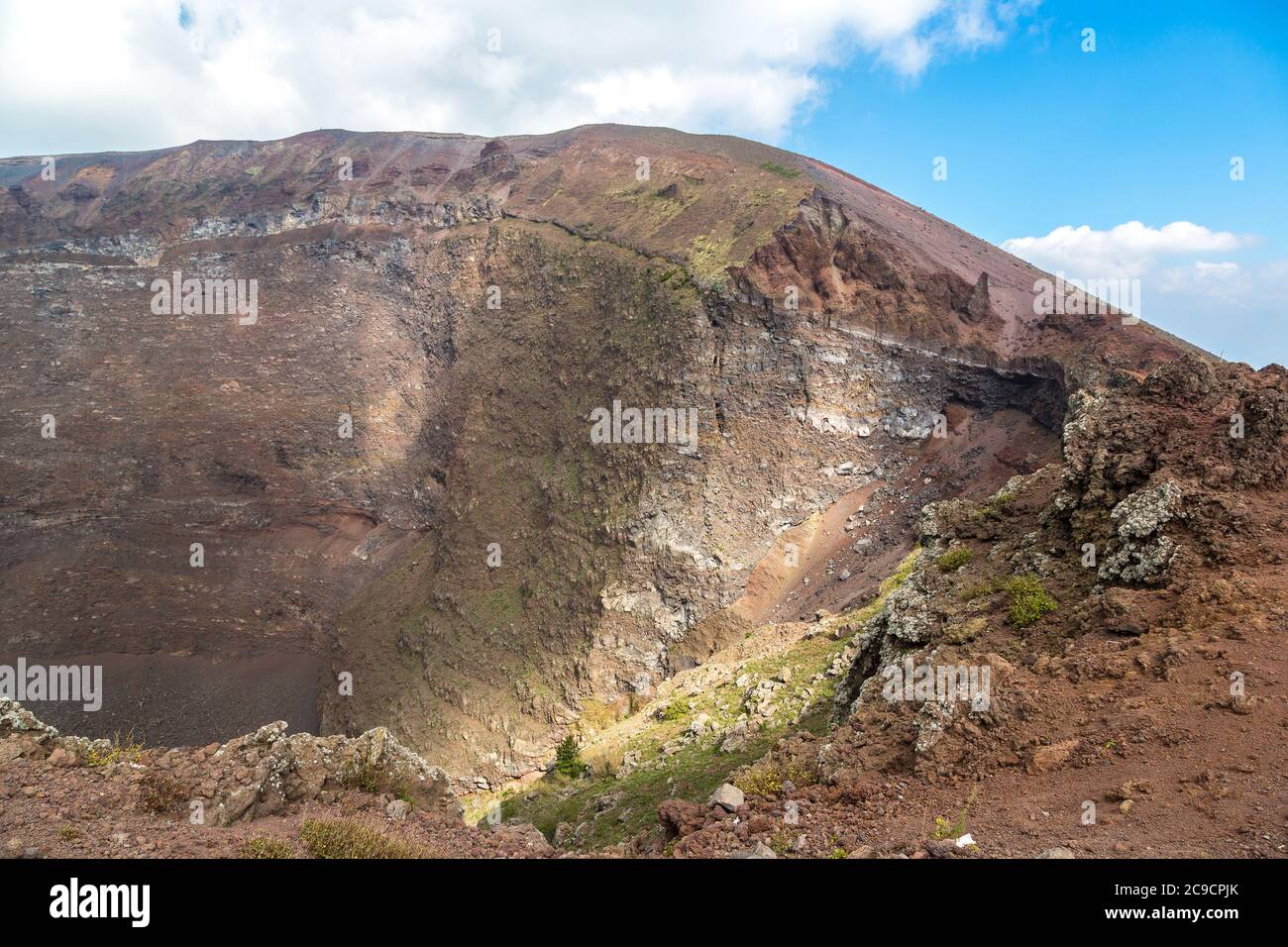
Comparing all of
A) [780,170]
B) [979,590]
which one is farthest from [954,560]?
[780,170]

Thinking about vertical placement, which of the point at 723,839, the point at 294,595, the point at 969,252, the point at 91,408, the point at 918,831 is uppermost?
the point at 969,252

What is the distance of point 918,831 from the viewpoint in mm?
5930

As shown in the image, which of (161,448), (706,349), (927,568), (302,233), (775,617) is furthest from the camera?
(302,233)

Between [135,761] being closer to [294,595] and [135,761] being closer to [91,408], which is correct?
[294,595]

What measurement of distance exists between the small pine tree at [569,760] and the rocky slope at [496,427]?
1483 mm

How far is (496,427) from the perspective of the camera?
32.6 meters

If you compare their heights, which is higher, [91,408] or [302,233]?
[302,233]

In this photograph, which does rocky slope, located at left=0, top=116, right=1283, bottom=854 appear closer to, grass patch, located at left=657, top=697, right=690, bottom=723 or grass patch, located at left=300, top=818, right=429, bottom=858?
grass patch, located at left=657, top=697, right=690, bottom=723

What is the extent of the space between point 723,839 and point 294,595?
105ft

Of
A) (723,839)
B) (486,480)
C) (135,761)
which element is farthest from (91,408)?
(723,839)

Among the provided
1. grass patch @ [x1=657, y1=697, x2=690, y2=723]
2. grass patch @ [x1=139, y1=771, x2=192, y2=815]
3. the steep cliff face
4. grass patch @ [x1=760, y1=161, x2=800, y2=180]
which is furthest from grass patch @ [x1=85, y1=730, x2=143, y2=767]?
grass patch @ [x1=760, y1=161, x2=800, y2=180]

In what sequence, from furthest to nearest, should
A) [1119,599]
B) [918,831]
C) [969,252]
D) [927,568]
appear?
[969,252], [927,568], [1119,599], [918,831]

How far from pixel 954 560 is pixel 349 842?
361 inches

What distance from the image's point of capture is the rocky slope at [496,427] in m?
25.1
